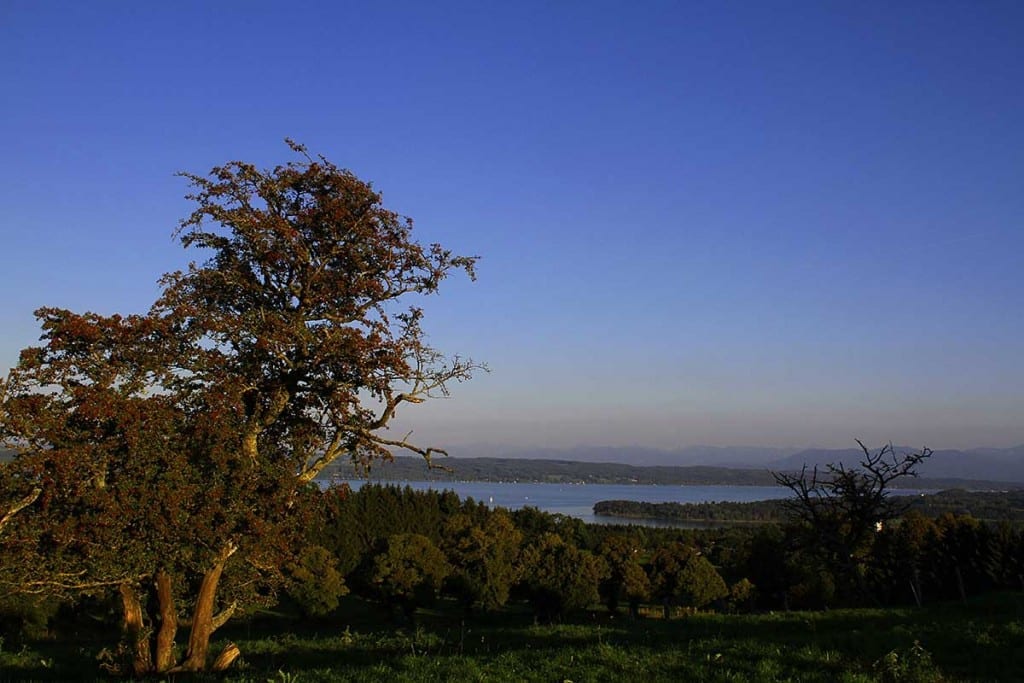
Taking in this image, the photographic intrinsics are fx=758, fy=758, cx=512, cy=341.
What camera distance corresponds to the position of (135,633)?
12.1 meters

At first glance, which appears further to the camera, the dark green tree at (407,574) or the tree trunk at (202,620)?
the dark green tree at (407,574)

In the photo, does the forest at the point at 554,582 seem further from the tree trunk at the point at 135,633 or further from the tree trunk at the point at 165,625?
the tree trunk at the point at 135,633

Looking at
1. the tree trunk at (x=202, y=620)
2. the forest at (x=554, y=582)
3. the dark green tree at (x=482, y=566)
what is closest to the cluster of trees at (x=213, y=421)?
the tree trunk at (x=202, y=620)

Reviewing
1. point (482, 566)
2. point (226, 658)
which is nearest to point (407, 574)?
point (482, 566)

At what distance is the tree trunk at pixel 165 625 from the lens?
12.0 metres

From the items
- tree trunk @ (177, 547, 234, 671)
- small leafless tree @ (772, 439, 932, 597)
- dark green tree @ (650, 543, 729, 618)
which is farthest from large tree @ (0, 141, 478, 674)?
dark green tree @ (650, 543, 729, 618)

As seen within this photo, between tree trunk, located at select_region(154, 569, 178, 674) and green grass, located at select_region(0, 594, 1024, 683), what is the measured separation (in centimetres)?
123

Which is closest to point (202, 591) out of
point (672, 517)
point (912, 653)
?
point (912, 653)

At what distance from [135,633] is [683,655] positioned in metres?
8.70

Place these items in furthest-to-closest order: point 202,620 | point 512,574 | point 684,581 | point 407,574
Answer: point 684,581, point 512,574, point 407,574, point 202,620

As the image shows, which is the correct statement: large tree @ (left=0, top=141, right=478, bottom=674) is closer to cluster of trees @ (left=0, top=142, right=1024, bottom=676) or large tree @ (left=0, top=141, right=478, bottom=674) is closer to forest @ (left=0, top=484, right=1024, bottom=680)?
cluster of trees @ (left=0, top=142, right=1024, bottom=676)

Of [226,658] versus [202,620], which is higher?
[202,620]

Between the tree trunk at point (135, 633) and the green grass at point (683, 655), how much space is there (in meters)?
0.88

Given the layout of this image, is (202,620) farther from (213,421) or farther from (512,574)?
(512,574)
